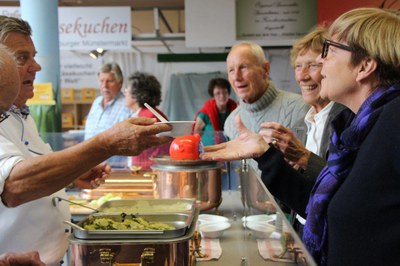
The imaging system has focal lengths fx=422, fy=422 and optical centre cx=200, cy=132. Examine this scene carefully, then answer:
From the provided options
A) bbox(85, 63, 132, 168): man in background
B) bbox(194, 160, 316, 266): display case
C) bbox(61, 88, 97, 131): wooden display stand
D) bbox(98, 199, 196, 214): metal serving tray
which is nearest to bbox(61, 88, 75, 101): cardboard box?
bbox(61, 88, 97, 131): wooden display stand

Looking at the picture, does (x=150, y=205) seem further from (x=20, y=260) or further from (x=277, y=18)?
(x=277, y=18)

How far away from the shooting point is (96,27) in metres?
5.19

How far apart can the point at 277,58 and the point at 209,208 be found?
20.0 feet

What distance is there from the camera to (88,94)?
7.55m

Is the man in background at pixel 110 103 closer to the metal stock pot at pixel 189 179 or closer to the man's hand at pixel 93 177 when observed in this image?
the man's hand at pixel 93 177

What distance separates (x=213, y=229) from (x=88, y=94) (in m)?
6.16

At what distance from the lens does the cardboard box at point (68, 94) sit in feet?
24.6

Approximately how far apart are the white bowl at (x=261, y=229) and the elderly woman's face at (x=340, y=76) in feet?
1.63

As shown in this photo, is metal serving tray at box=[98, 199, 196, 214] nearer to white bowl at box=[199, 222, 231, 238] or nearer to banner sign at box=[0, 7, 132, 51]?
white bowl at box=[199, 222, 231, 238]

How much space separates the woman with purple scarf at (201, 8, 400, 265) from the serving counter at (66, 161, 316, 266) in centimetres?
18

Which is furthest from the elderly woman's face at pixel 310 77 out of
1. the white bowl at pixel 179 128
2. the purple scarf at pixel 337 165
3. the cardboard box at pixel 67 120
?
the cardboard box at pixel 67 120

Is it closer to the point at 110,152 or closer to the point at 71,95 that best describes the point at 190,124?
the point at 110,152

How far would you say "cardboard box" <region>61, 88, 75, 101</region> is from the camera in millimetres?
7504

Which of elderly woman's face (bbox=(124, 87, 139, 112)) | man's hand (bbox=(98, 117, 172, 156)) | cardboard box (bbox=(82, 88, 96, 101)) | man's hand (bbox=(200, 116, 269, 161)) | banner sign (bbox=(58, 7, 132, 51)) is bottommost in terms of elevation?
man's hand (bbox=(200, 116, 269, 161))
